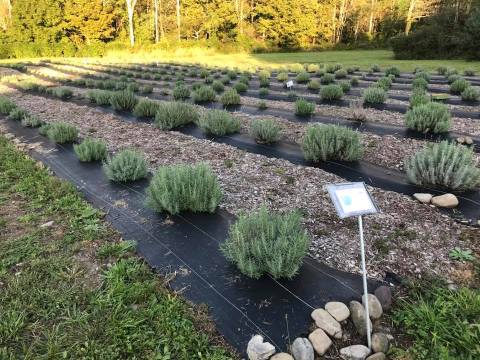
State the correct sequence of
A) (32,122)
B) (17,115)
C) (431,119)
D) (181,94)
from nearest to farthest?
1. (431,119)
2. (32,122)
3. (17,115)
4. (181,94)

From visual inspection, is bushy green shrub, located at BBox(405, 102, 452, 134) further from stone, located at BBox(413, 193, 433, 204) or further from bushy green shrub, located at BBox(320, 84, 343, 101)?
bushy green shrub, located at BBox(320, 84, 343, 101)

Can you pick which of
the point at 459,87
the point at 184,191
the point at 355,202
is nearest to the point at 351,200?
the point at 355,202

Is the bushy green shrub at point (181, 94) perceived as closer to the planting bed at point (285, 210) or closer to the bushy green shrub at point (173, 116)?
the planting bed at point (285, 210)

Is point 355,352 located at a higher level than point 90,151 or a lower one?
lower

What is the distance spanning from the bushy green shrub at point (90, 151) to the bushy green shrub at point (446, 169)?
4973mm

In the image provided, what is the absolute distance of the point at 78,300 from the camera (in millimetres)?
3016

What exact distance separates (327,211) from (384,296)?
1.57m

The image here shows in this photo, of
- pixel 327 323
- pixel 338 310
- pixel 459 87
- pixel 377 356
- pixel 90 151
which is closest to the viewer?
pixel 377 356

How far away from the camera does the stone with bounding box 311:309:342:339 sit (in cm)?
261

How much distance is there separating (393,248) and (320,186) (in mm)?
1633

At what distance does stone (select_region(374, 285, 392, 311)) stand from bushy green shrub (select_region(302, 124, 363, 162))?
3.08m

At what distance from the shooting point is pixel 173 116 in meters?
8.13

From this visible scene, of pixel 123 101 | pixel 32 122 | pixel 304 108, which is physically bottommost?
pixel 32 122

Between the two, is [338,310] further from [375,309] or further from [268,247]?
[268,247]
